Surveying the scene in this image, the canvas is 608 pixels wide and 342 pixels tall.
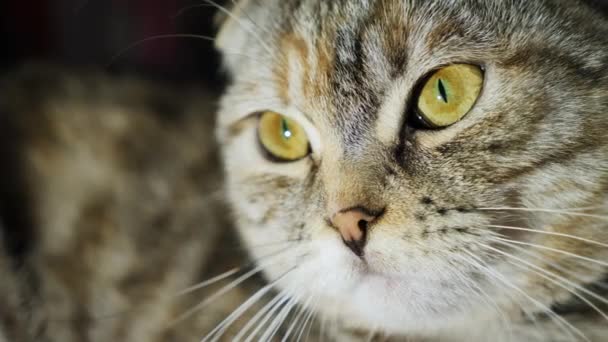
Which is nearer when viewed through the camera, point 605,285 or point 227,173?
point 605,285

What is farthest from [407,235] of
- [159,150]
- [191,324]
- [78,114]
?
[78,114]

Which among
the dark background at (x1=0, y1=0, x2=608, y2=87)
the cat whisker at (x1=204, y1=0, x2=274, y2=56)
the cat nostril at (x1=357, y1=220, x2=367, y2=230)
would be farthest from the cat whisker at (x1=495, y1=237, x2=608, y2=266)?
the dark background at (x1=0, y1=0, x2=608, y2=87)

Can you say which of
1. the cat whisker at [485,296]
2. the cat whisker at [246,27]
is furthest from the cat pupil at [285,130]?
the cat whisker at [485,296]

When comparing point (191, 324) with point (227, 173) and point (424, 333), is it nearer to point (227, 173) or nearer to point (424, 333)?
point (227, 173)

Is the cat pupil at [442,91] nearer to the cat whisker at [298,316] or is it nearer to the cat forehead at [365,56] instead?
the cat forehead at [365,56]

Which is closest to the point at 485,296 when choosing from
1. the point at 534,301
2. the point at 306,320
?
the point at 534,301

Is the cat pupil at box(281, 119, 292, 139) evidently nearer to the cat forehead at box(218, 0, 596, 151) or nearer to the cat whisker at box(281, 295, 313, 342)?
the cat forehead at box(218, 0, 596, 151)
